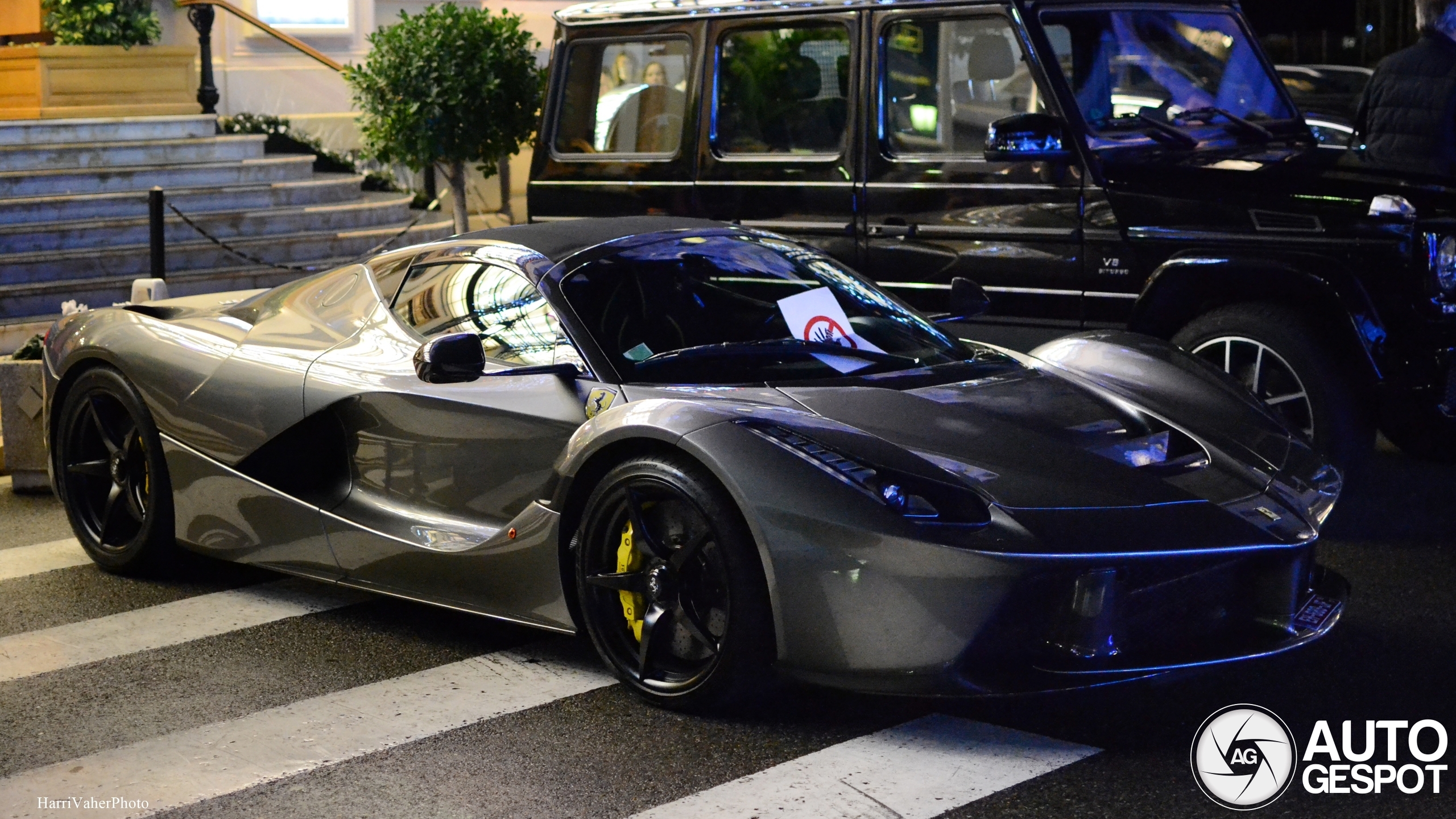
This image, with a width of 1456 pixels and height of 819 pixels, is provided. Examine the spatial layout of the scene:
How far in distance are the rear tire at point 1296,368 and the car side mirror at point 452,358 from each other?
3.04m

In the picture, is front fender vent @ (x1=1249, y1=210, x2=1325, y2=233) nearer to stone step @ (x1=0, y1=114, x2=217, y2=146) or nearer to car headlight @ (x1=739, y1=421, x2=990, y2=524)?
car headlight @ (x1=739, y1=421, x2=990, y2=524)

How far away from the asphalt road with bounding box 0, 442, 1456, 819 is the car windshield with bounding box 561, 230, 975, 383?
872 millimetres

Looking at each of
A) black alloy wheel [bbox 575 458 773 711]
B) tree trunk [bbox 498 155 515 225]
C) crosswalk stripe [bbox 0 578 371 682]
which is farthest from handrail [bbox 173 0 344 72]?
black alloy wheel [bbox 575 458 773 711]

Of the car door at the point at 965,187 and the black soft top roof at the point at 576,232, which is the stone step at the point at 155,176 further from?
the black soft top roof at the point at 576,232

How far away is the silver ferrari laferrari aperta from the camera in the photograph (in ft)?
11.9

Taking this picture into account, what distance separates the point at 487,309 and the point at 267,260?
30.7ft

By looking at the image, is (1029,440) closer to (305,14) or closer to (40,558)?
(40,558)

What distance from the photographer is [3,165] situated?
13.2 meters

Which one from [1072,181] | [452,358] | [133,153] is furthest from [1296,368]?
[133,153]

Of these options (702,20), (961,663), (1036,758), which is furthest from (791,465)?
(702,20)

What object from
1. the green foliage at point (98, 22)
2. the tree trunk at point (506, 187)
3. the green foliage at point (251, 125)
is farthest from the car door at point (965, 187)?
the tree trunk at point (506, 187)

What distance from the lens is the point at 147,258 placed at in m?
12.9

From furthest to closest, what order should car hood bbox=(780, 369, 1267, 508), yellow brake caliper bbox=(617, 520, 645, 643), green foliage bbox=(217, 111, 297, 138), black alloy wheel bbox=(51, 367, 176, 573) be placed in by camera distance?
green foliage bbox=(217, 111, 297, 138)
black alloy wheel bbox=(51, 367, 176, 573)
yellow brake caliper bbox=(617, 520, 645, 643)
car hood bbox=(780, 369, 1267, 508)

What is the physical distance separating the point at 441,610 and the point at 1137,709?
7.29 feet
